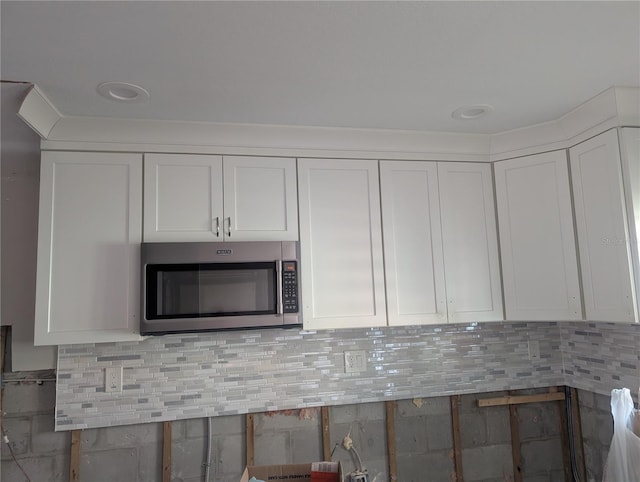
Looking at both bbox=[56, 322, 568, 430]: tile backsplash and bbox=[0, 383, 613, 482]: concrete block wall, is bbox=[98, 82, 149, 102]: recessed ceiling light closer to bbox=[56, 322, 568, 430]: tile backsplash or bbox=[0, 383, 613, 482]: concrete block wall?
bbox=[56, 322, 568, 430]: tile backsplash

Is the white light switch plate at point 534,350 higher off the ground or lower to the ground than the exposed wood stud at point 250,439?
higher

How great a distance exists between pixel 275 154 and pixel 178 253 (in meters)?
0.63

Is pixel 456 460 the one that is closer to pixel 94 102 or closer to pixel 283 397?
pixel 283 397

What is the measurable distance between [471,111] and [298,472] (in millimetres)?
1732

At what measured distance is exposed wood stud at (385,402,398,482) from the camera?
2248 millimetres

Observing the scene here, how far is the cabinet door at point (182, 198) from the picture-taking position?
6.39 feet

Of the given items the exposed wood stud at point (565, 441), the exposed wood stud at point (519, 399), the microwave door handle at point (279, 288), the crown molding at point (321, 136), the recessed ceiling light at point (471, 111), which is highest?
the recessed ceiling light at point (471, 111)

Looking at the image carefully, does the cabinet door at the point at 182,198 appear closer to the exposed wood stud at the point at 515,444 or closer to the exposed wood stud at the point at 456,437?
the exposed wood stud at the point at 456,437

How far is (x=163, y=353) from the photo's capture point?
2.13 m

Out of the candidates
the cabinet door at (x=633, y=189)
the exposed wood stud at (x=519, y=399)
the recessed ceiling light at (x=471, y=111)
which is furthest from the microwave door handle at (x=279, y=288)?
the cabinet door at (x=633, y=189)

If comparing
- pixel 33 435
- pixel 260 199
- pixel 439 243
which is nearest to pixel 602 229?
pixel 439 243

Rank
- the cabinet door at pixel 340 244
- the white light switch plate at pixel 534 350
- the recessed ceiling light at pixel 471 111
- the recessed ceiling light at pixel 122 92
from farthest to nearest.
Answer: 1. the white light switch plate at pixel 534 350
2. the cabinet door at pixel 340 244
3. the recessed ceiling light at pixel 471 111
4. the recessed ceiling light at pixel 122 92

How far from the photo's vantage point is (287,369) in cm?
223

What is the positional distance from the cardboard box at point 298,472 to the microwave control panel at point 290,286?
65cm
